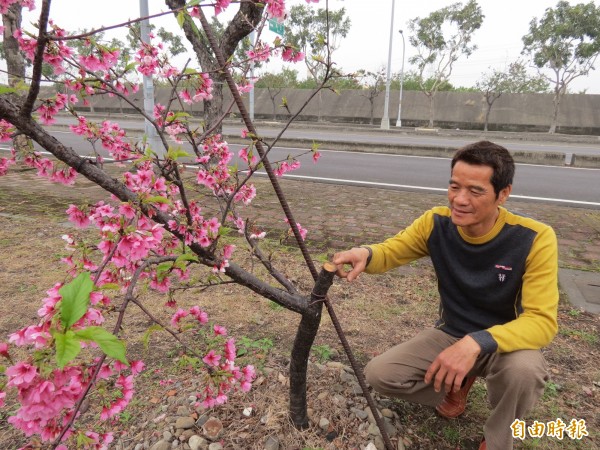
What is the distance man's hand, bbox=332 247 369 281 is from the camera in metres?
1.81

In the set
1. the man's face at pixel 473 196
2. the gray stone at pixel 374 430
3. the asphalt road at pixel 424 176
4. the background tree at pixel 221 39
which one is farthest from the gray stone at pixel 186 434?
the asphalt road at pixel 424 176

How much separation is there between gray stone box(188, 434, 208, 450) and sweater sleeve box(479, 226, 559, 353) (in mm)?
1482

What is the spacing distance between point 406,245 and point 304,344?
2.70 ft

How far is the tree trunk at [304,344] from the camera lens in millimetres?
1709

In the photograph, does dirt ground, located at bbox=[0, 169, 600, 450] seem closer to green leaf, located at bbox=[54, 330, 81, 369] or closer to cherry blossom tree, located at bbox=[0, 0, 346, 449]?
cherry blossom tree, located at bbox=[0, 0, 346, 449]

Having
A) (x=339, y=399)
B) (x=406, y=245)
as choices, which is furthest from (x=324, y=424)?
(x=406, y=245)

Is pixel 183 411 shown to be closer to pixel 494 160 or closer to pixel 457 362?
pixel 457 362

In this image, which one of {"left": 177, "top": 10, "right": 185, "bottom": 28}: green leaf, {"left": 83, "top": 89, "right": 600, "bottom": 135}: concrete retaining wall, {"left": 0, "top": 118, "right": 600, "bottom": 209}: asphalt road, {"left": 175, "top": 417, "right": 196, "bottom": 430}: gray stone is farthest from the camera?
{"left": 83, "top": 89, "right": 600, "bottom": 135}: concrete retaining wall

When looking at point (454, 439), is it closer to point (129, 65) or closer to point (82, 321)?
point (82, 321)

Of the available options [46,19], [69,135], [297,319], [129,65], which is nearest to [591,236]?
[297,319]

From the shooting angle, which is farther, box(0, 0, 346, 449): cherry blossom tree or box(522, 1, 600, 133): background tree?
box(522, 1, 600, 133): background tree

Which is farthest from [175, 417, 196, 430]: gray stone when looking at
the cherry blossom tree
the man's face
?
the man's face

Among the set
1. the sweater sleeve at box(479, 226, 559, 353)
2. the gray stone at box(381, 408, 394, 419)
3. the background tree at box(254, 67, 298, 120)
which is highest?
the background tree at box(254, 67, 298, 120)

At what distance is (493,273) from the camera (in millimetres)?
1980
